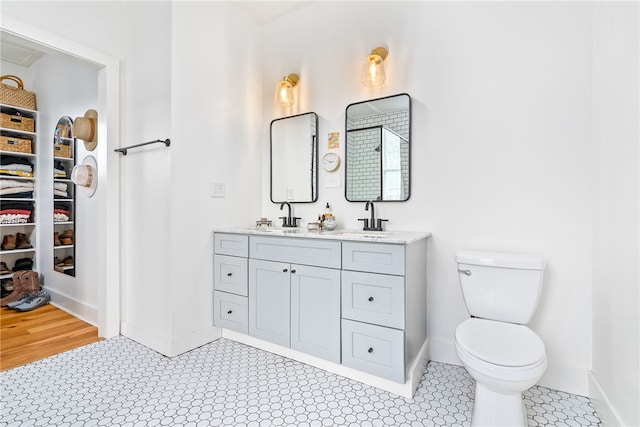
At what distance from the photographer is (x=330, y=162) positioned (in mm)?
2389

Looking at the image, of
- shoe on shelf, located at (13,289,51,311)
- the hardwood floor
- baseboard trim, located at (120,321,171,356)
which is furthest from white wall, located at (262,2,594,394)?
shoe on shelf, located at (13,289,51,311)

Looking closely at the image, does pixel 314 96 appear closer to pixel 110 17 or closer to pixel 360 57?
pixel 360 57

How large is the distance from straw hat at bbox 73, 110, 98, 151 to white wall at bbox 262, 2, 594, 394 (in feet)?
6.71

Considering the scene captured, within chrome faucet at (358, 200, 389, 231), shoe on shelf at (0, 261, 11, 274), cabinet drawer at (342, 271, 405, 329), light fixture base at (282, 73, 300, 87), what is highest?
light fixture base at (282, 73, 300, 87)

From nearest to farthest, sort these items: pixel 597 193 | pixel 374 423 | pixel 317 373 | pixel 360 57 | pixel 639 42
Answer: pixel 639 42 → pixel 374 423 → pixel 597 193 → pixel 317 373 → pixel 360 57

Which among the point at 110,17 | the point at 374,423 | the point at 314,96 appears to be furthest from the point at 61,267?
the point at 374,423

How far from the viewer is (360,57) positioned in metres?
2.29

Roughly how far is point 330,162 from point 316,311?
1129mm

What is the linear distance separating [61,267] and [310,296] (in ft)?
9.11

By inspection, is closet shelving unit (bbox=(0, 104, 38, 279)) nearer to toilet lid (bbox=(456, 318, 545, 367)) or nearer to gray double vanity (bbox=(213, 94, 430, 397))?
gray double vanity (bbox=(213, 94, 430, 397))

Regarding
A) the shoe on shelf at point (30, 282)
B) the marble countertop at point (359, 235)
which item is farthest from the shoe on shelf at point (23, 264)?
the marble countertop at point (359, 235)

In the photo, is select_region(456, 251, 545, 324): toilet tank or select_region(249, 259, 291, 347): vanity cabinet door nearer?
select_region(456, 251, 545, 324): toilet tank

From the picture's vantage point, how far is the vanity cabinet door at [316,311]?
179cm

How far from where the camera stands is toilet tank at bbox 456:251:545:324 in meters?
1.57
